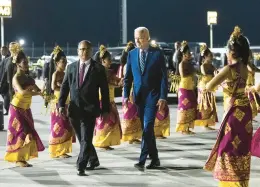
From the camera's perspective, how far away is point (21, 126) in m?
9.23

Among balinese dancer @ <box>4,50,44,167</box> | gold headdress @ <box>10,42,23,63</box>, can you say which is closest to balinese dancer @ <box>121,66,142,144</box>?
gold headdress @ <box>10,42,23,63</box>

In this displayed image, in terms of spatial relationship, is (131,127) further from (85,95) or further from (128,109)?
(85,95)

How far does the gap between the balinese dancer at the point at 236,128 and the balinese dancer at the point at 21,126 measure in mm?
3041

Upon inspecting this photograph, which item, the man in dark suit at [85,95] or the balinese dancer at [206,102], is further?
the balinese dancer at [206,102]

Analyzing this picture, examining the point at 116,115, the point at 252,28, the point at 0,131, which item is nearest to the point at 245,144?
the point at 116,115

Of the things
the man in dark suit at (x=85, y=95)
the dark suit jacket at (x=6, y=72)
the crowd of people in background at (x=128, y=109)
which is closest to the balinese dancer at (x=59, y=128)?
the crowd of people in background at (x=128, y=109)

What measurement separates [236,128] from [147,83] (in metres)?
2.02

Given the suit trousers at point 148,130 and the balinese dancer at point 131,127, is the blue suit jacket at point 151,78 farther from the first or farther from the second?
the balinese dancer at point 131,127

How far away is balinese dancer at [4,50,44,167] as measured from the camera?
30.3ft

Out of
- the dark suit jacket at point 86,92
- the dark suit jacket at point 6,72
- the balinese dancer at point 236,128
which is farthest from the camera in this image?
the dark suit jacket at point 6,72

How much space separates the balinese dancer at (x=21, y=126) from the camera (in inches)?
363

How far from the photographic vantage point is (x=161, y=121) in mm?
12039

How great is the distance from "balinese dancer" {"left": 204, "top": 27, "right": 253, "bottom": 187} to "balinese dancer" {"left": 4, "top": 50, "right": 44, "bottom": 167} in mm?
3041

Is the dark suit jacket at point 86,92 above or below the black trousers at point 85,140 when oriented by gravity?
above
